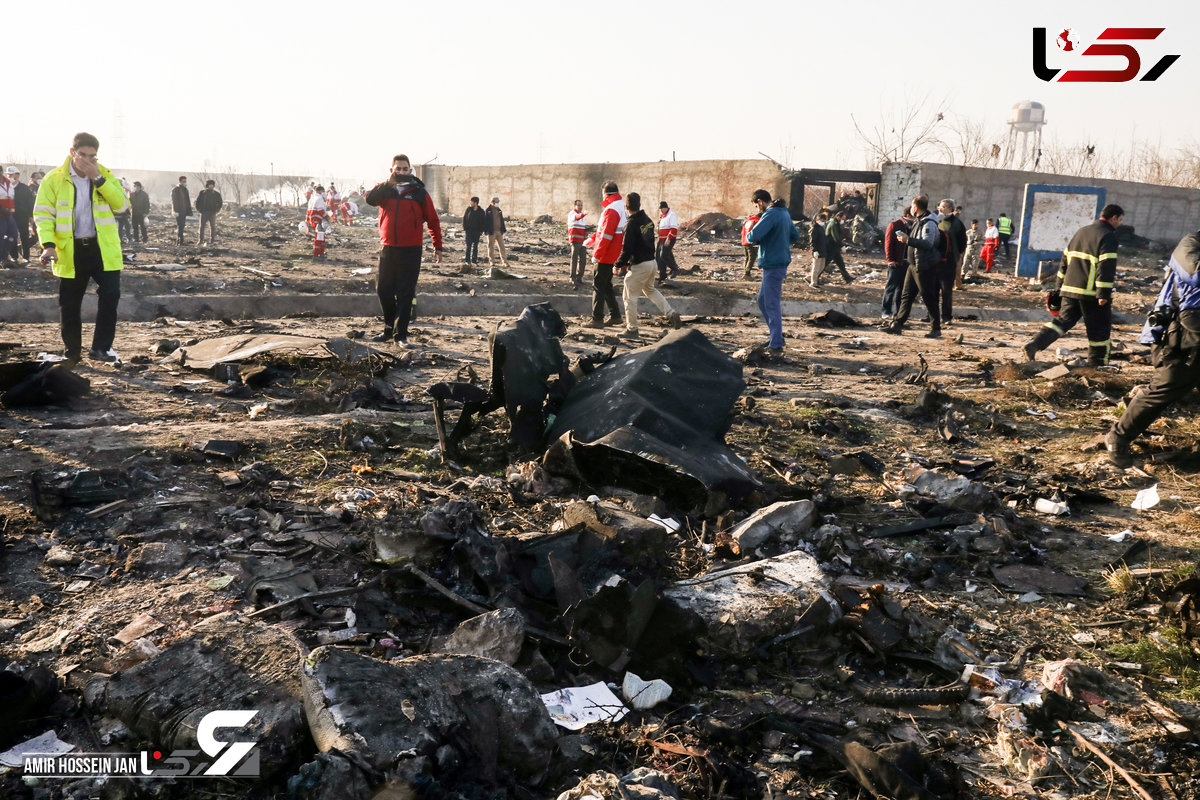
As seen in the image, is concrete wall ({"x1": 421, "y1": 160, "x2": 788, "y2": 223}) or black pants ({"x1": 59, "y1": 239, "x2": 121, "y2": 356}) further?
concrete wall ({"x1": 421, "y1": 160, "x2": 788, "y2": 223})

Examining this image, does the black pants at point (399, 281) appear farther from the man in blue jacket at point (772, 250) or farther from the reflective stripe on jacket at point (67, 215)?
the man in blue jacket at point (772, 250)

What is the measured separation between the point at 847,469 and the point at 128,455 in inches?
165

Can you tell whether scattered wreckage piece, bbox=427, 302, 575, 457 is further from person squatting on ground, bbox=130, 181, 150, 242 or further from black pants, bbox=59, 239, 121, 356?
person squatting on ground, bbox=130, 181, 150, 242

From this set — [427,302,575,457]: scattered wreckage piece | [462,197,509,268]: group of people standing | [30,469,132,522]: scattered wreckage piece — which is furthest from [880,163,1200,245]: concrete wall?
[30,469,132,522]: scattered wreckage piece

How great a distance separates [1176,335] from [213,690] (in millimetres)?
5495

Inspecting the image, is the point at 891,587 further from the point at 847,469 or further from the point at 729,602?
the point at 847,469

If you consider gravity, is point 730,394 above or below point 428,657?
above

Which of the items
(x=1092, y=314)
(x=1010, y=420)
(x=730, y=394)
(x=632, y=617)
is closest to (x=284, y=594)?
(x=632, y=617)

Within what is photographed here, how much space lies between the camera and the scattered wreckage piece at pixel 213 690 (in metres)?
2.41

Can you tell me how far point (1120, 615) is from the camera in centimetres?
366

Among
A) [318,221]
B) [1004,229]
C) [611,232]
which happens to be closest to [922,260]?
[611,232]

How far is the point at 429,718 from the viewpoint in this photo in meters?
2.39

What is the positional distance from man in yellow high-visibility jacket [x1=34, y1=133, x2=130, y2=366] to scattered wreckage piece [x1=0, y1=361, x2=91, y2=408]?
995 mm

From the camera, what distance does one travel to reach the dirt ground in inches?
106
